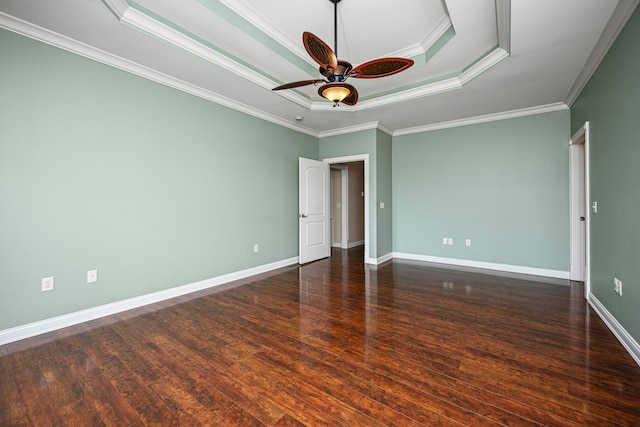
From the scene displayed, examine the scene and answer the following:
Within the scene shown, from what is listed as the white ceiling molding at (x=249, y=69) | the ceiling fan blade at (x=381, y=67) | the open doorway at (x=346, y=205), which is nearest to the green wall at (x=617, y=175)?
the white ceiling molding at (x=249, y=69)

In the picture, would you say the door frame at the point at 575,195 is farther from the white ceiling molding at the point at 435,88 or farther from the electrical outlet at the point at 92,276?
the electrical outlet at the point at 92,276

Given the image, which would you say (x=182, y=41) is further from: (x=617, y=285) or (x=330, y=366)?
(x=617, y=285)

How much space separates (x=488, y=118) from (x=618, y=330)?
344cm

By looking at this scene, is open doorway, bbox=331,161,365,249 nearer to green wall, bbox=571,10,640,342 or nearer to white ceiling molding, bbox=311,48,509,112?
white ceiling molding, bbox=311,48,509,112

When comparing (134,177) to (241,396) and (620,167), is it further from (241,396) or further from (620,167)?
(620,167)

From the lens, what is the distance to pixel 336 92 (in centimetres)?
250

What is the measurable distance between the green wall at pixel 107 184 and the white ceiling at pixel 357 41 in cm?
26

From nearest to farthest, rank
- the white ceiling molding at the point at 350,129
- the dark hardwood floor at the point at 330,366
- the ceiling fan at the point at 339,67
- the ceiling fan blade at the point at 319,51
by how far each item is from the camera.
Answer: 1. the dark hardwood floor at the point at 330,366
2. the ceiling fan blade at the point at 319,51
3. the ceiling fan at the point at 339,67
4. the white ceiling molding at the point at 350,129

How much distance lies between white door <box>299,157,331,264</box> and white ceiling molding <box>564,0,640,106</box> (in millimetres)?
3773

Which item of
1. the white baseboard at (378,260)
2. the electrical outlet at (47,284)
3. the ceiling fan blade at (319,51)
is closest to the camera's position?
the ceiling fan blade at (319,51)

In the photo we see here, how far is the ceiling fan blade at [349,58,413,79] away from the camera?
2.12 m

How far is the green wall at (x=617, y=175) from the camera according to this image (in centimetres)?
210

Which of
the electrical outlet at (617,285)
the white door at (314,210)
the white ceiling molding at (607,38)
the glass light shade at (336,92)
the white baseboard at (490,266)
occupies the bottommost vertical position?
the white baseboard at (490,266)

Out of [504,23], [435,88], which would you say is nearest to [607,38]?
[504,23]
